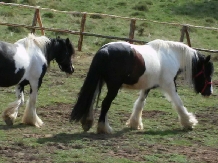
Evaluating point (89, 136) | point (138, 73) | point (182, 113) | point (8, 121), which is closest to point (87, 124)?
point (89, 136)

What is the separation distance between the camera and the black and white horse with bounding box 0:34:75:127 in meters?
8.91

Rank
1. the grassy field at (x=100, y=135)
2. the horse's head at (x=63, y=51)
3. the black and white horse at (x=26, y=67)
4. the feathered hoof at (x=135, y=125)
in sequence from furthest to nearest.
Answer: the horse's head at (x=63, y=51), the feathered hoof at (x=135, y=125), the black and white horse at (x=26, y=67), the grassy field at (x=100, y=135)

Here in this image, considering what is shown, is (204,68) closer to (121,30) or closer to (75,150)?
(75,150)

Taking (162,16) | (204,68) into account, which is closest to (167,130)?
(204,68)

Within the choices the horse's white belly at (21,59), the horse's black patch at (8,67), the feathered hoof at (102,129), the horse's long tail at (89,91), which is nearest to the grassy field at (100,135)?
the feathered hoof at (102,129)

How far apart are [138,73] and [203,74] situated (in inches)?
64.4

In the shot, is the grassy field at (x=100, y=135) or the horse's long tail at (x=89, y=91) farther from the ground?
the horse's long tail at (x=89, y=91)

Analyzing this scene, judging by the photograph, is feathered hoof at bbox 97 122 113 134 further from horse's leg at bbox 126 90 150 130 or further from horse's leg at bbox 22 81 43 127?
horse's leg at bbox 22 81 43 127

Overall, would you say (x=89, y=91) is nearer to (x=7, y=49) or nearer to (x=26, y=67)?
(x=26, y=67)

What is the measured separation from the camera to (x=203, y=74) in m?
10.4

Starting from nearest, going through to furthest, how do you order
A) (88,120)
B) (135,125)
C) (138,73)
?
(88,120) → (138,73) → (135,125)

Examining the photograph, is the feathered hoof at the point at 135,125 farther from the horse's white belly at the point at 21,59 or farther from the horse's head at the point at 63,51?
the horse's white belly at the point at 21,59

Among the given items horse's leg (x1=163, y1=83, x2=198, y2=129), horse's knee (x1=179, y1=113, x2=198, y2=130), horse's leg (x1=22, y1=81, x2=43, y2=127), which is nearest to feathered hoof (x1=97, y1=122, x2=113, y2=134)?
horse's leg (x1=22, y1=81, x2=43, y2=127)

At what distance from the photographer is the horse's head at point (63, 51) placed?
33.3 ft
